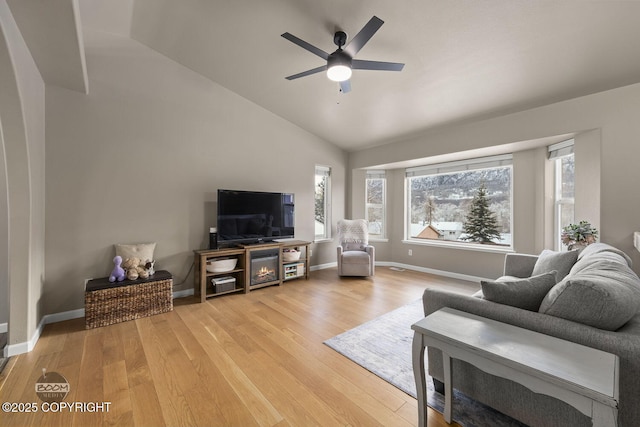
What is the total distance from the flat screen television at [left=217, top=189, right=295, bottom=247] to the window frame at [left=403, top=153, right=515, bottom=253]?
8.21 feet

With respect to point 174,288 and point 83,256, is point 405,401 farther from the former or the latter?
point 83,256

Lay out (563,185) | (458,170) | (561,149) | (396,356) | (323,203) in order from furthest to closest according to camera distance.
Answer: (323,203) < (458,170) < (563,185) < (561,149) < (396,356)

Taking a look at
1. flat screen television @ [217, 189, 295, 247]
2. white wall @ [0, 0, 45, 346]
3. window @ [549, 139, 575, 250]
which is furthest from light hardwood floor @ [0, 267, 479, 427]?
window @ [549, 139, 575, 250]

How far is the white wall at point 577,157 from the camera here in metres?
2.76

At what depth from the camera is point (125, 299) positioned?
9.08ft

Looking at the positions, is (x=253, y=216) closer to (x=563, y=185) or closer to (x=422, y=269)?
(x=422, y=269)

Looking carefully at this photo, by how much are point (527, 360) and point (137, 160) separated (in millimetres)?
4070

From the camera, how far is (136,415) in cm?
152

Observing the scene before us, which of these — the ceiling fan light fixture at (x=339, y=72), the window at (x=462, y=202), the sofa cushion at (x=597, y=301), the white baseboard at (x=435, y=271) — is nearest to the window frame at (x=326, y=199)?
the white baseboard at (x=435, y=271)

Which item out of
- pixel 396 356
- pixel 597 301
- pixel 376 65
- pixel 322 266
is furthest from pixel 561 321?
pixel 322 266

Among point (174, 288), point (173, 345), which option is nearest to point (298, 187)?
point (174, 288)

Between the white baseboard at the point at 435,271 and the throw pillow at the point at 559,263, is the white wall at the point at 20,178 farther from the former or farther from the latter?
the white baseboard at the point at 435,271

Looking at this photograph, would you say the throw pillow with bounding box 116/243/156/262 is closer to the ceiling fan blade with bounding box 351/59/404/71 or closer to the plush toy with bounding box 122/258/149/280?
the plush toy with bounding box 122/258/149/280

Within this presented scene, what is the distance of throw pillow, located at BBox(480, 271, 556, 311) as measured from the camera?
4.85 ft
